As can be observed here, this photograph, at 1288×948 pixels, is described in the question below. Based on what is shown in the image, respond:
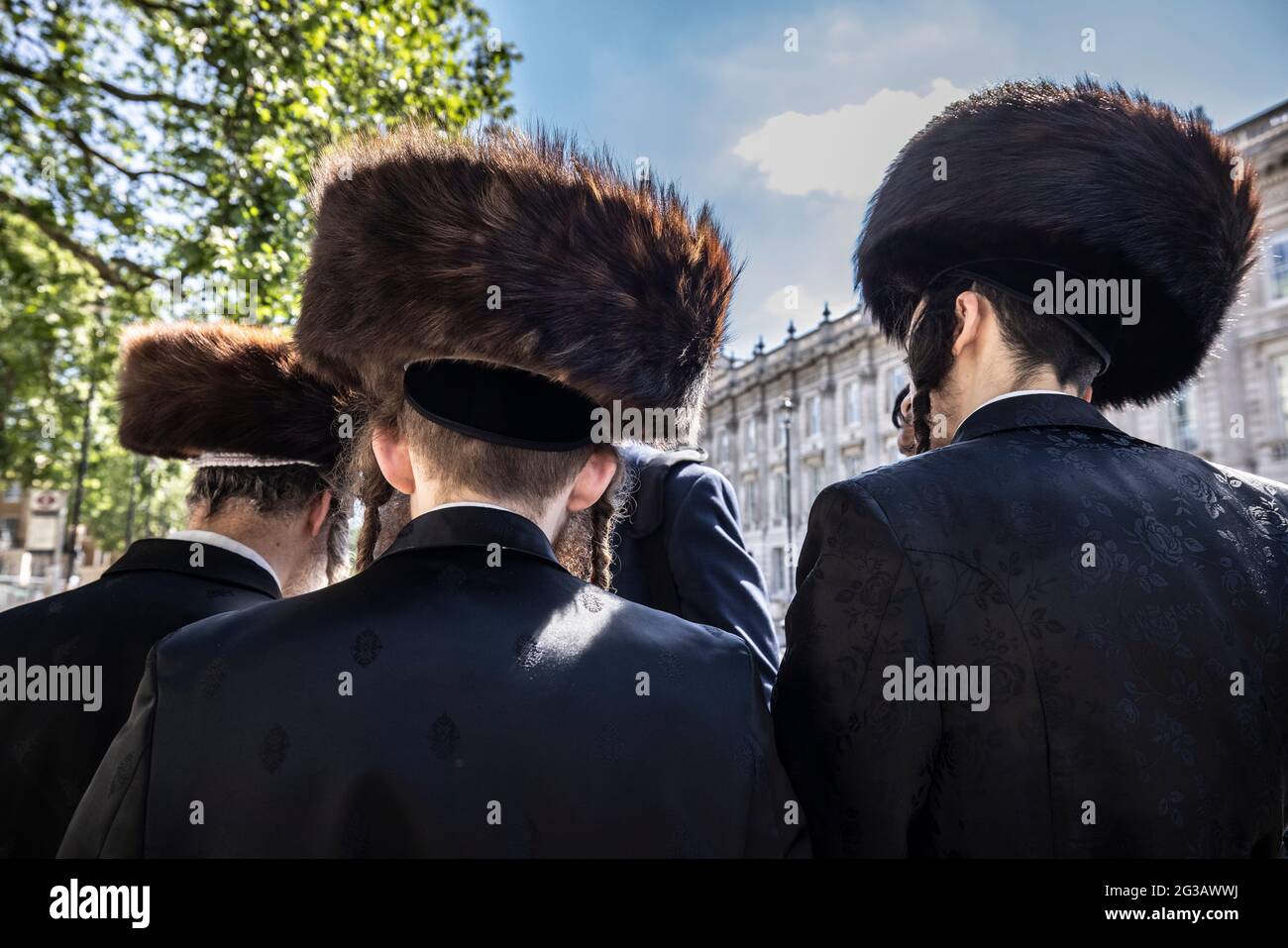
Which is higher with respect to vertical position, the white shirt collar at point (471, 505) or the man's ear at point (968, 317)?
the man's ear at point (968, 317)

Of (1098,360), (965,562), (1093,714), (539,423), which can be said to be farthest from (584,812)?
(1098,360)

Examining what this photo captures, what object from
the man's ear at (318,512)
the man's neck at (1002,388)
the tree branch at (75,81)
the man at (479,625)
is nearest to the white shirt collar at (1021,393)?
the man's neck at (1002,388)

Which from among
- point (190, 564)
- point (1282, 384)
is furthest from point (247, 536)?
point (1282, 384)

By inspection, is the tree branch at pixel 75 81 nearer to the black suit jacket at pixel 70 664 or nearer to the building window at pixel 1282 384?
the black suit jacket at pixel 70 664

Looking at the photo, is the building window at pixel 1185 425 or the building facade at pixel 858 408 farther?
the building window at pixel 1185 425

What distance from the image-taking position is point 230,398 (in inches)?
110

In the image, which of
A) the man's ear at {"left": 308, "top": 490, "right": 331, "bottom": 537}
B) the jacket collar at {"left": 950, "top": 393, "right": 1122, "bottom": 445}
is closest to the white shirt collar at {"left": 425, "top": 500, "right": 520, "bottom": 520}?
the jacket collar at {"left": 950, "top": 393, "right": 1122, "bottom": 445}

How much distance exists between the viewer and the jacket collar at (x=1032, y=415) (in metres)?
1.90

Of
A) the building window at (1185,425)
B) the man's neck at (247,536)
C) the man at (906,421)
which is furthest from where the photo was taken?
the building window at (1185,425)

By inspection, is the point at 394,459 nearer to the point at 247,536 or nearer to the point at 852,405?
the point at 247,536

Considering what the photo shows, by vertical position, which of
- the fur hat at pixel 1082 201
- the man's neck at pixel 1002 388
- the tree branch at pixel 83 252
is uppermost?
the tree branch at pixel 83 252

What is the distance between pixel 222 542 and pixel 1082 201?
2.38m

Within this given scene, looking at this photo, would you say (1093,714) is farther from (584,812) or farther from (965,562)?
(584,812)

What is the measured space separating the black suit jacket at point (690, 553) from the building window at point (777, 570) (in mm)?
44491
